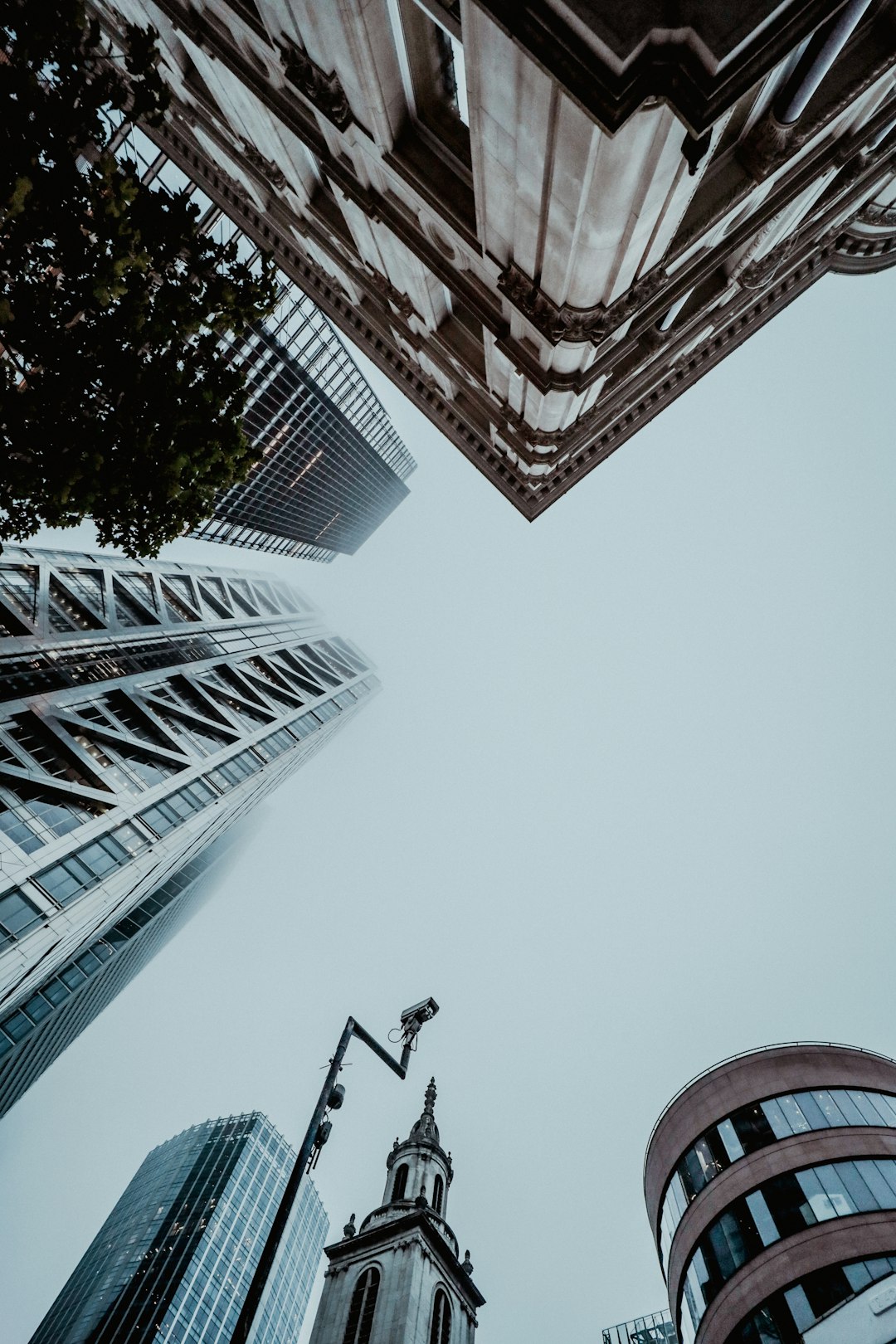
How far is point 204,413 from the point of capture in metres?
14.4

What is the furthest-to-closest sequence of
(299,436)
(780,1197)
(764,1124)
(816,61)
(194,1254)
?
(194,1254) < (299,436) < (764,1124) < (780,1197) < (816,61)

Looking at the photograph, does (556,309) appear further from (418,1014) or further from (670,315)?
(418,1014)

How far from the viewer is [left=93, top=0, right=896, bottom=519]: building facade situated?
798 centimetres

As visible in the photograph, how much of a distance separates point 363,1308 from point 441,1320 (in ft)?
16.9

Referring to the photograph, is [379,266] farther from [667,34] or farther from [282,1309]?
[282,1309]

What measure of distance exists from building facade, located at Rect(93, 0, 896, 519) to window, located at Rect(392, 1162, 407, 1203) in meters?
50.8

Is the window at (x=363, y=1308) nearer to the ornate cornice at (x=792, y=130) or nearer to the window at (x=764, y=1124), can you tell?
the window at (x=764, y=1124)

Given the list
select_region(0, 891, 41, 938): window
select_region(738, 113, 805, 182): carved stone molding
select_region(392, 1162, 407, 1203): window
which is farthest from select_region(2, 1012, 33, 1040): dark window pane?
select_region(738, 113, 805, 182): carved stone molding

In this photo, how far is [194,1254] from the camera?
10269 centimetres

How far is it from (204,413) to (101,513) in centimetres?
314

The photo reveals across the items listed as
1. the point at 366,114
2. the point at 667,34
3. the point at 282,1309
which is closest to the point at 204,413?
the point at 366,114

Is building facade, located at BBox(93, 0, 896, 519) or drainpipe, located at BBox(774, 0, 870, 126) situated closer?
building facade, located at BBox(93, 0, 896, 519)

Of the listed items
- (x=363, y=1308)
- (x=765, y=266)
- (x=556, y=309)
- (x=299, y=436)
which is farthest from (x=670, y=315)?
(x=299, y=436)

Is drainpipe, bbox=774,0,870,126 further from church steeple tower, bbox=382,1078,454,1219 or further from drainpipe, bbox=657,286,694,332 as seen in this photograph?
church steeple tower, bbox=382,1078,454,1219
